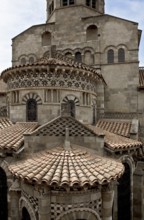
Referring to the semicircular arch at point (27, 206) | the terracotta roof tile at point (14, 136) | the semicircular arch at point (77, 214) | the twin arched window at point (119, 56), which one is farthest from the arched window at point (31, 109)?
the twin arched window at point (119, 56)

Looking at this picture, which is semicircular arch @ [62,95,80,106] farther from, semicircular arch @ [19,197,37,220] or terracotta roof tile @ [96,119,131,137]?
semicircular arch @ [19,197,37,220]

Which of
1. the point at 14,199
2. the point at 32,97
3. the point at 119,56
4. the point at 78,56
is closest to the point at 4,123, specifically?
the point at 32,97

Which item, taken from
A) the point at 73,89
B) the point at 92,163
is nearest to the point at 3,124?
the point at 73,89

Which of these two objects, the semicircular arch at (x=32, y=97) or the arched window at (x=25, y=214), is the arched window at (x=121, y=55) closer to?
the semicircular arch at (x=32, y=97)

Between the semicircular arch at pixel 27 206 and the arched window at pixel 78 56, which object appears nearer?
the semicircular arch at pixel 27 206

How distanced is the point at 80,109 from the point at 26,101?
3.33 meters

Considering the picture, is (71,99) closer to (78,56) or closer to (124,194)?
(124,194)

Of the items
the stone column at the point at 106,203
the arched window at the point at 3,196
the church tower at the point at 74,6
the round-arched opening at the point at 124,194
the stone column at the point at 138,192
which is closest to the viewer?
the stone column at the point at 106,203

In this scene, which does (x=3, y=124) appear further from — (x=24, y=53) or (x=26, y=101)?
(x=24, y=53)

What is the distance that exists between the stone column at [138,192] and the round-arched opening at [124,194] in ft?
3.23

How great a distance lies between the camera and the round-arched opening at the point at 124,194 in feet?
40.6

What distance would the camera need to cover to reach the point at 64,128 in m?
10.6

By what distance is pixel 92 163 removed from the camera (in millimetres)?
9078

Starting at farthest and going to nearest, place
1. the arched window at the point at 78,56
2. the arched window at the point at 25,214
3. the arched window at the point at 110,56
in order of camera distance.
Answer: the arched window at the point at 78,56
the arched window at the point at 110,56
the arched window at the point at 25,214
